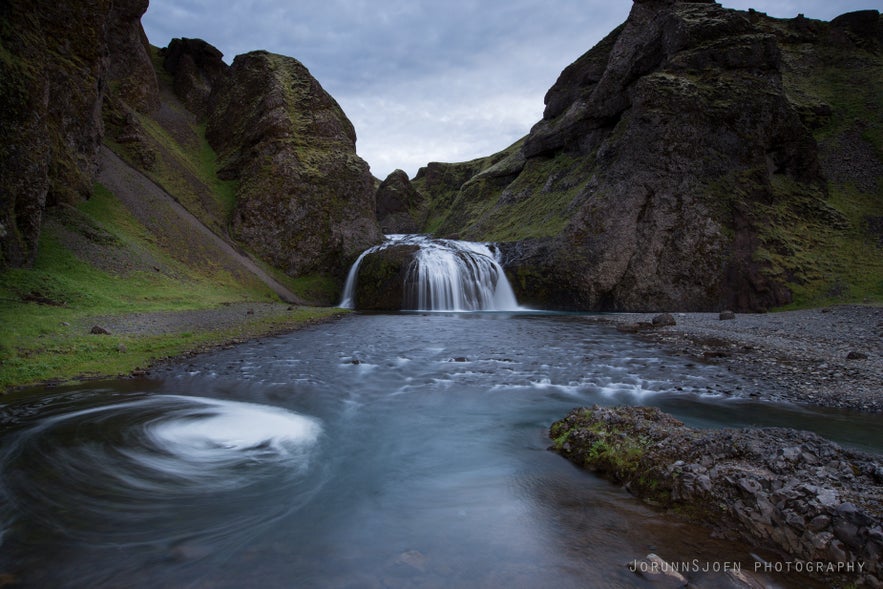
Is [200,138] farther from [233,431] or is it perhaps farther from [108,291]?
[233,431]

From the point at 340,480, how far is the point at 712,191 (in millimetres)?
35056

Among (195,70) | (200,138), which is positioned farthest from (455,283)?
(195,70)

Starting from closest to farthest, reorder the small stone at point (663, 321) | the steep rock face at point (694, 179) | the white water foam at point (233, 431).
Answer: the white water foam at point (233, 431), the small stone at point (663, 321), the steep rock face at point (694, 179)

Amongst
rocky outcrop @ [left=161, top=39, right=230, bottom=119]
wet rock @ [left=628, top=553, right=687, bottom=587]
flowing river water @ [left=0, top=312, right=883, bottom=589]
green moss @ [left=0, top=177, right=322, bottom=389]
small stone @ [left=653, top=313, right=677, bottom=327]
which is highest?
rocky outcrop @ [left=161, top=39, right=230, bottom=119]

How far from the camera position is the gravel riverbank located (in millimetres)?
8719

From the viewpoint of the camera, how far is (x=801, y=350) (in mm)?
12000

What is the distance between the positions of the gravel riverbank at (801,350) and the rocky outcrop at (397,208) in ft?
242

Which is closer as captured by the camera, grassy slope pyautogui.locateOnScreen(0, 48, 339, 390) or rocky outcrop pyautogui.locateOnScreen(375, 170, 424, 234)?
grassy slope pyautogui.locateOnScreen(0, 48, 339, 390)

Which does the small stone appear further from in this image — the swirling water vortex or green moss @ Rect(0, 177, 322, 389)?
green moss @ Rect(0, 177, 322, 389)

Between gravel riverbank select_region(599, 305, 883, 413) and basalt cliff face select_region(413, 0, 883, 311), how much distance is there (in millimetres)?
9524

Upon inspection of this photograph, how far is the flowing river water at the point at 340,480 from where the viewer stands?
339cm

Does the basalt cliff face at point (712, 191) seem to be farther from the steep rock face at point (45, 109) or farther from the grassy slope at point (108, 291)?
the steep rock face at point (45, 109)

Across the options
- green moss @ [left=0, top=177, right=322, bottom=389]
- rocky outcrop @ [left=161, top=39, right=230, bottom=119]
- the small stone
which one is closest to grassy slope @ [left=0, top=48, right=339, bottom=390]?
green moss @ [left=0, top=177, right=322, bottom=389]

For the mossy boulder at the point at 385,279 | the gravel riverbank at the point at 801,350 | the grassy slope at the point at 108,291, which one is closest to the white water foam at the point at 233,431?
the grassy slope at the point at 108,291
